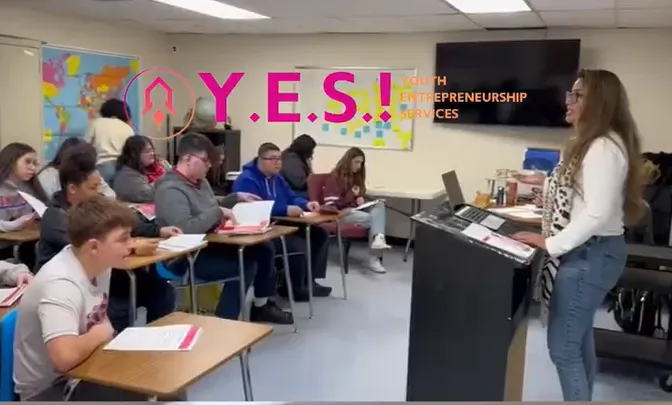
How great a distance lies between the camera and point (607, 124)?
2213mm

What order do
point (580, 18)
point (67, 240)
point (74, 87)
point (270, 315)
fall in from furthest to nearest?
1. point (74, 87)
2. point (580, 18)
3. point (270, 315)
4. point (67, 240)

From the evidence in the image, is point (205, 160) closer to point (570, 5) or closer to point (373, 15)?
point (373, 15)

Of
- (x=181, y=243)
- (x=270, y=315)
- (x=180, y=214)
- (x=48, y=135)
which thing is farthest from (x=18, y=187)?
(x=48, y=135)

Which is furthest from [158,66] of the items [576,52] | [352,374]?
[352,374]

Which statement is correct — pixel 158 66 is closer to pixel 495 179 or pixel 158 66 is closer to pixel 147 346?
pixel 495 179

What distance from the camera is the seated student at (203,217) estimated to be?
3.62m

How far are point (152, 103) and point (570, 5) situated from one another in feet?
14.6

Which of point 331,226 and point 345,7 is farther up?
point 345,7

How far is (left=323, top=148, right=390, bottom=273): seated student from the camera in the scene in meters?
5.50

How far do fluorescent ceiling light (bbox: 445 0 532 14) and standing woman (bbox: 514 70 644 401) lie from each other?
259 centimetres

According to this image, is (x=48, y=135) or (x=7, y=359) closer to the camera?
(x=7, y=359)

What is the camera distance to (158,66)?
24.0 feet

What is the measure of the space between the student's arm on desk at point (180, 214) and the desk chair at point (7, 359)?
65.6 inches

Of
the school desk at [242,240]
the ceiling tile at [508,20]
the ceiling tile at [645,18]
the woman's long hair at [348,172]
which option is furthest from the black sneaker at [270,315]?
the ceiling tile at [645,18]
